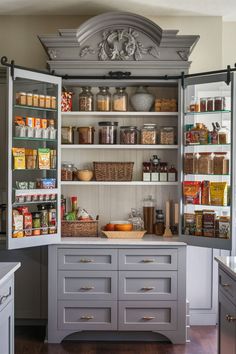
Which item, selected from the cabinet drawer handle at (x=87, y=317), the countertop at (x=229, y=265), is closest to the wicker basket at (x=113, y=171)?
the cabinet drawer handle at (x=87, y=317)

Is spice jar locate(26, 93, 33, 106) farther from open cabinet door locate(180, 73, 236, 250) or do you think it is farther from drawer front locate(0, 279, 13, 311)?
drawer front locate(0, 279, 13, 311)

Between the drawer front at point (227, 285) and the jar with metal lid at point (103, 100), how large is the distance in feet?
6.64

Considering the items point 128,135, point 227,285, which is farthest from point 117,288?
point 227,285

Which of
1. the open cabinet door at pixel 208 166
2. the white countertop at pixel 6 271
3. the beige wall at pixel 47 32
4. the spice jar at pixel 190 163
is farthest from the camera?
the beige wall at pixel 47 32

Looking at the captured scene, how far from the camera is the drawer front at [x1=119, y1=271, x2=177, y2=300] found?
4.25 metres

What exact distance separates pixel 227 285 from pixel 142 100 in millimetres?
2168

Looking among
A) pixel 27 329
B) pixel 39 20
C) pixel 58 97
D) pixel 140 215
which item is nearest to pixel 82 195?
pixel 140 215

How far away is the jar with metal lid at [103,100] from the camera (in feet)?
15.0

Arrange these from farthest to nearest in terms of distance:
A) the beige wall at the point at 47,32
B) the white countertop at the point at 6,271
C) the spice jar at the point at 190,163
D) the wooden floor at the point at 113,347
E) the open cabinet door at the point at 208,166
Answer: the beige wall at the point at 47,32
the spice jar at the point at 190,163
the open cabinet door at the point at 208,166
the wooden floor at the point at 113,347
the white countertop at the point at 6,271

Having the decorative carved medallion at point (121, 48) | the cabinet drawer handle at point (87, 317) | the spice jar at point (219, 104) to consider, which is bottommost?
the cabinet drawer handle at point (87, 317)

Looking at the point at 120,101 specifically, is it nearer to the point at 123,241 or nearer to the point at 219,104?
the point at 219,104

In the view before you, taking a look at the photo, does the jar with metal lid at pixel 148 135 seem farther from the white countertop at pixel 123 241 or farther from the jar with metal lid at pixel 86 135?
the white countertop at pixel 123 241

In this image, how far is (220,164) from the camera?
14.0ft

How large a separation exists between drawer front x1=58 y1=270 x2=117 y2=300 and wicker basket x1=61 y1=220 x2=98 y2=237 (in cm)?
39
